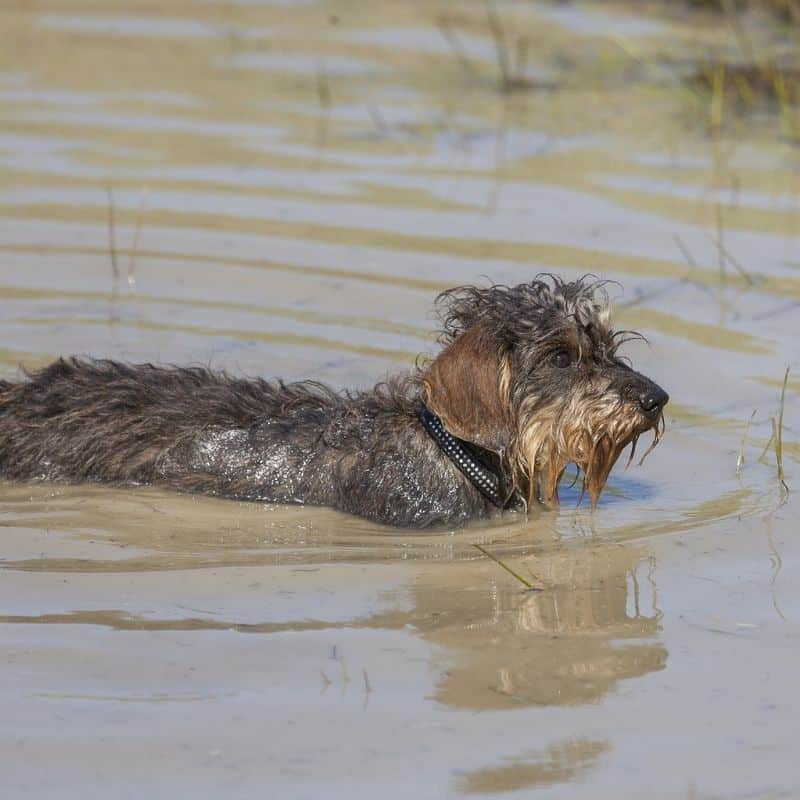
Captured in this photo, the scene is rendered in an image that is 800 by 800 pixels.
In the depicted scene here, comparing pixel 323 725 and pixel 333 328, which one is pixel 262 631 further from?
pixel 333 328

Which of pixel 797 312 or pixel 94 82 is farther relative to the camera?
pixel 94 82

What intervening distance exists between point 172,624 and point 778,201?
24.3ft

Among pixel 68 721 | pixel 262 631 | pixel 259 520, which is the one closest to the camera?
pixel 68 721

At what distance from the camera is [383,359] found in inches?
394

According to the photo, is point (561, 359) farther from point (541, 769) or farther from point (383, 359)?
point (541, 769)

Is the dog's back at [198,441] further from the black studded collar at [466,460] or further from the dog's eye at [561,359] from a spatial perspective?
the dog's eye at [561,359]

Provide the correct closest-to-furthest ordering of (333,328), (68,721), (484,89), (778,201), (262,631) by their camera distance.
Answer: (68,721)
(262,631)
(333,328)
(778,201)
(484,89)

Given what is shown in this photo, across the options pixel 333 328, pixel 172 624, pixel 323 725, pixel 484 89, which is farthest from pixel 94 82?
pixel 323 725

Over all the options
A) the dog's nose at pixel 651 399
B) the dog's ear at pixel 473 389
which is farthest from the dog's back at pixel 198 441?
the dog's nose at pixel 651 399

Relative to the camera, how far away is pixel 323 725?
5.69 metres

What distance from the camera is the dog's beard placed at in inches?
302

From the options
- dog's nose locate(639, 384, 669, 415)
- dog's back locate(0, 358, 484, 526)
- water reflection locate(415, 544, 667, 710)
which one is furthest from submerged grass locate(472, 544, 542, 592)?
dog's nose locate(639, 384, 669, 415)

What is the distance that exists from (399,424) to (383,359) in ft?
6.24

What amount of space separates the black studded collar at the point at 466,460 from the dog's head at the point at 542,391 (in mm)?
194
